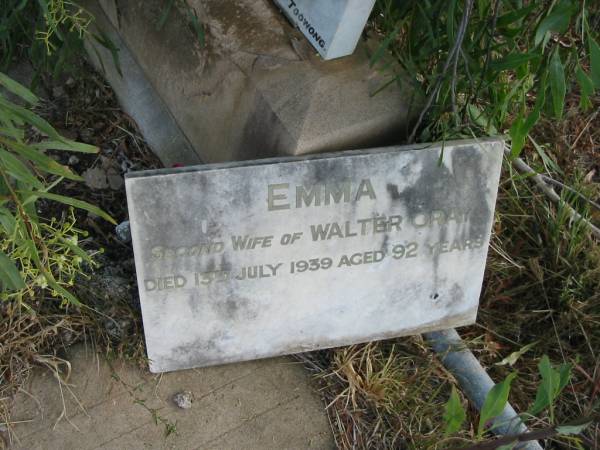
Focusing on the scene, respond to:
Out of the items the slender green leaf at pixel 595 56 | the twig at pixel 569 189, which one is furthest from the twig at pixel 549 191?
the slender green leaf at pixel 595 56

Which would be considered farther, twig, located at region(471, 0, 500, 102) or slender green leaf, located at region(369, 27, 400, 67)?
slender green leaf, located at region(369, 27, 400, 67)

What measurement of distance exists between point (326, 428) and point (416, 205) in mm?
665

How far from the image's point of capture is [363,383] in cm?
218

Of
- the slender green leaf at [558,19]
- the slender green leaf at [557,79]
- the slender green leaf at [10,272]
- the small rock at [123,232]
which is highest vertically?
the slender green leaf at [558,19]

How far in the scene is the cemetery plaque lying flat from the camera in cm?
191

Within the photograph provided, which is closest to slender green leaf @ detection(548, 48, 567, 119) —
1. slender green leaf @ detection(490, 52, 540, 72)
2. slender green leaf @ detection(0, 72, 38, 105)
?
slender green leaf @ detection(490, 52, 540, 72)

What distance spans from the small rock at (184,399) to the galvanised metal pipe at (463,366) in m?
0.73

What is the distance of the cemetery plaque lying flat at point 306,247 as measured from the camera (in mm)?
1905

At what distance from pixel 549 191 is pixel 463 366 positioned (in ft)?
2.47

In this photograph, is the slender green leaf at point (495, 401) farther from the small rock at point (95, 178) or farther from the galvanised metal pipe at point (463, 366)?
the small rock at point (95, 178)

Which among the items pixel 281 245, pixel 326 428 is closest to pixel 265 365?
pixel 326 428

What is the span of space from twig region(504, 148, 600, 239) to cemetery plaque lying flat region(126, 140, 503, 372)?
1.71ft

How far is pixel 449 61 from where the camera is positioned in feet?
6.25

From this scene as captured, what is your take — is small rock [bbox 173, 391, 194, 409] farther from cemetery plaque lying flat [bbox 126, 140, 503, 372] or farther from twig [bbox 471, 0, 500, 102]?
twig [bbox 471, 0, 500, 102]
